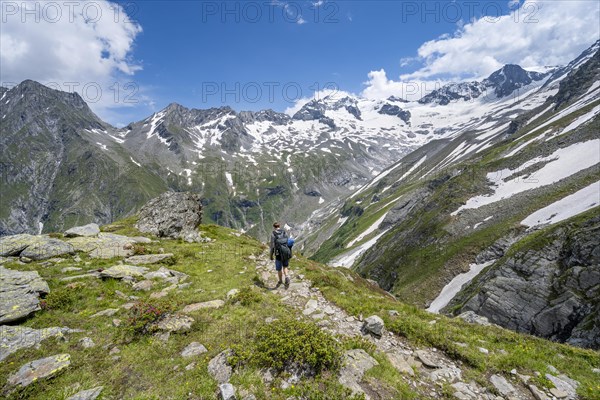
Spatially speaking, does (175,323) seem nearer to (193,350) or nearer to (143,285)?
(193,350)

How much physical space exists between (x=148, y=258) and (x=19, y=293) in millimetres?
8677

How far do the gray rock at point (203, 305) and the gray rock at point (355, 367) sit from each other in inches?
284

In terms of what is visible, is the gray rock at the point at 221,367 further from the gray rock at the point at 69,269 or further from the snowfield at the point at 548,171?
the snowfield at the point at 548,171

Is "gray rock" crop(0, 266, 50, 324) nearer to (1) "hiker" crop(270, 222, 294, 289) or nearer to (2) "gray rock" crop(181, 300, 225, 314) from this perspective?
(2) "gray rock" crop(181, 300, 225, 314)

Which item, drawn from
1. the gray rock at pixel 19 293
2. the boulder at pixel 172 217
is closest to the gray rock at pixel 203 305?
the gray rock at pixel 19 293

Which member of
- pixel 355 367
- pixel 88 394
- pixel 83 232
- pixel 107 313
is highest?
pixel 83 232

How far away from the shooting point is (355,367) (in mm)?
10438

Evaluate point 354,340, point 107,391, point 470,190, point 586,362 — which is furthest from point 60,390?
point 470,190

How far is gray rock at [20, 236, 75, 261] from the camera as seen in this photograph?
69.7 ft

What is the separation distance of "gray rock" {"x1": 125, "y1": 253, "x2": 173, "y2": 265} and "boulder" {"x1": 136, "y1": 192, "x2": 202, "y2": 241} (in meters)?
8.60

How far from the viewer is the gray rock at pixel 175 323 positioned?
Answer: 41.2 feet

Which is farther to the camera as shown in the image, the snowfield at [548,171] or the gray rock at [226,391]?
the snowfield at [548,171]

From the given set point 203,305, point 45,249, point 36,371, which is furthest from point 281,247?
point 45,249

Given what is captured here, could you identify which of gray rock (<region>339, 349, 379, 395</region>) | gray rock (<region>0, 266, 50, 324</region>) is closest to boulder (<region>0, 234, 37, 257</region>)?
gray rock (<region>0, 266, 50, 324</region>)
